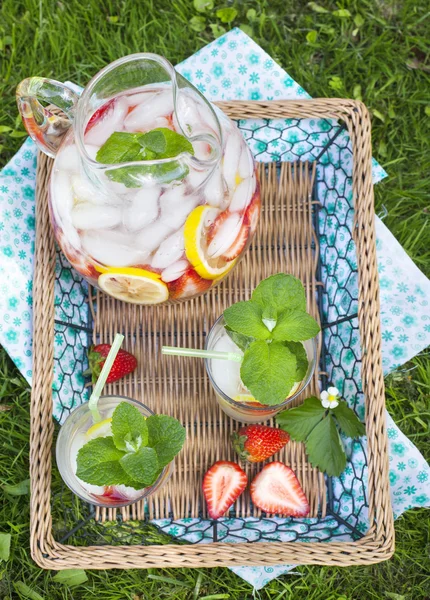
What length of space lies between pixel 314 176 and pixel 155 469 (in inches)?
22.8

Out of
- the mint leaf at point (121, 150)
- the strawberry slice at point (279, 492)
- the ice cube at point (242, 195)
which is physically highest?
the mint leaf at point (121, 150)

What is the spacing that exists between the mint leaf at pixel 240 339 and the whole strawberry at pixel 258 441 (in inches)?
6.2

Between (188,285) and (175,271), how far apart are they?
6 cm

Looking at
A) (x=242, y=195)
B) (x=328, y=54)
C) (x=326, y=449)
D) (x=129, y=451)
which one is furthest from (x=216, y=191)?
(x=328, y=54)

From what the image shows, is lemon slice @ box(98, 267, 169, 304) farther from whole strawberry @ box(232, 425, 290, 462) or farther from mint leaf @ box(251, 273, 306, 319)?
whole strawberry @ box(232, 425, 290, 462)

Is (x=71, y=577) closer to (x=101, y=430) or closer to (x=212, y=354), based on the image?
(x=101, y=430)

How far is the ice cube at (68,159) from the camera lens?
900mm

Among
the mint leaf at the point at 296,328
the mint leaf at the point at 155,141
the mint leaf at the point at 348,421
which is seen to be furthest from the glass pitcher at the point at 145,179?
the mint leaf at the point at 348,421

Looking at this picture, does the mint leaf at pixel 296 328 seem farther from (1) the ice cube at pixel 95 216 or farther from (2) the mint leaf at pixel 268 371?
(1) the ice cube at pixel 95 216

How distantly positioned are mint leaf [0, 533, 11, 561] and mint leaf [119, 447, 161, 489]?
1.58 ft

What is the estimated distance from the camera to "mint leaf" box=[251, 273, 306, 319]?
938 millimetres

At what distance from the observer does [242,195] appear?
3.04 ft

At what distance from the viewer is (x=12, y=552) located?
1285mm

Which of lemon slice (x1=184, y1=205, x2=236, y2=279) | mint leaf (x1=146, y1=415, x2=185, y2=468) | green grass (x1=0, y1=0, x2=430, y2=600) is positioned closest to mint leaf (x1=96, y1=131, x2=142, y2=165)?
lemon slice (x1=184, y1=205, x2=236, y2=279)
